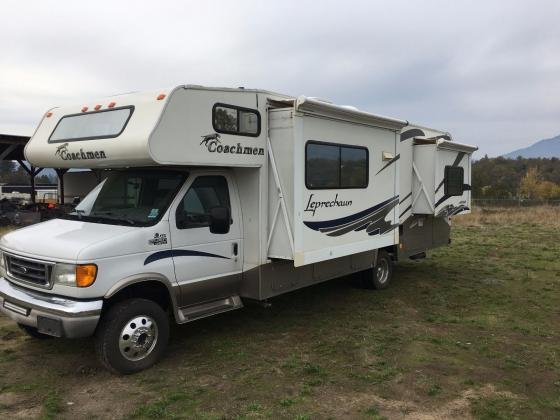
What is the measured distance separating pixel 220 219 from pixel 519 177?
69.6 m

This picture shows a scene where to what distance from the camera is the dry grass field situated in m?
4.36

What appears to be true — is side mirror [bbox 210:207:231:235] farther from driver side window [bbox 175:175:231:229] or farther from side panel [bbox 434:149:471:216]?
side panel [bbox 434:149:471:216]

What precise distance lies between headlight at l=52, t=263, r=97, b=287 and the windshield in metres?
0.74

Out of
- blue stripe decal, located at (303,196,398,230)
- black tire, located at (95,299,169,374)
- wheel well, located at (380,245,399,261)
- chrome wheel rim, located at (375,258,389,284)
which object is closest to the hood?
black tire, located at (95,299,169,374)

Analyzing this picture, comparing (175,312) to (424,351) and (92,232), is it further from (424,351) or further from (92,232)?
(424,351)

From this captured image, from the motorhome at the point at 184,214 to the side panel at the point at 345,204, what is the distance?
2 centimetres

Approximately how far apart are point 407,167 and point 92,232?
223 inches

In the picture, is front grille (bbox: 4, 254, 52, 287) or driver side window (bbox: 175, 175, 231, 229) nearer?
front grille (bbox: 4, 254, 52, 287)

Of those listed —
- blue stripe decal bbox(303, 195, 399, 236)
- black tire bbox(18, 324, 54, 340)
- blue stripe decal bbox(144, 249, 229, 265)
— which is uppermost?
blue stripe decal bbox(303, 195, 399, 236)

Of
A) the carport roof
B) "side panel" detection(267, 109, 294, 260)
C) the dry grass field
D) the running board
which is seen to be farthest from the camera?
the carport roof

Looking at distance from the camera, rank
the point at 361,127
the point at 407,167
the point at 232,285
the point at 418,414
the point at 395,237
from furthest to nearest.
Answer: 1. the point at 407,167
2. the point at 395,237
3. the point at 361,127
4. the point at 232,285
5. the point at 418,414

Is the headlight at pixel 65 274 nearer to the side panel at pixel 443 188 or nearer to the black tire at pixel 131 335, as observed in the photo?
the black tire at pixel 131 335

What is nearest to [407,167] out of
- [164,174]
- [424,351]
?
[424,351]

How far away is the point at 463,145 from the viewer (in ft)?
32.1
